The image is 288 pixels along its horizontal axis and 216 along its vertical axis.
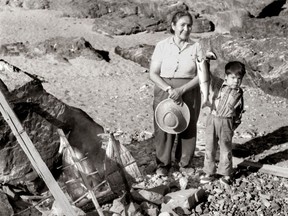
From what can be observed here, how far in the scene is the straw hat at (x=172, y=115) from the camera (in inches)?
203

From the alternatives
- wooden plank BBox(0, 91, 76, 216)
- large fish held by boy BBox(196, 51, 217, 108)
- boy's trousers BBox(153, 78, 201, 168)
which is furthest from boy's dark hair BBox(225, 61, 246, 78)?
wooden plank BBox(0, 91, 76, 216)

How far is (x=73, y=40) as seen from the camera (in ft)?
41.7

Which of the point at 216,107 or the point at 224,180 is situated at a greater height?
the point at 216,107

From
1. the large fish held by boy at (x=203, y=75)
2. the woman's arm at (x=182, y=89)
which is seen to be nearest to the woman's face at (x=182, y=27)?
the large fish held by boy at (x=203, y=75)

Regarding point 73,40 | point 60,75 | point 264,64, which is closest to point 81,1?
point 73,40

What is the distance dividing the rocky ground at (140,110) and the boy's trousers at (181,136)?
0.69 ft

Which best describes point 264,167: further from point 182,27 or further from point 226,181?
point 182,27

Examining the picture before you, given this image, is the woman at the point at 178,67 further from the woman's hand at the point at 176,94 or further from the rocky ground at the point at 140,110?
the rocky ground at the point at 140,110

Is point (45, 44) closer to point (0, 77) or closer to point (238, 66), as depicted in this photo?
point (0, 77)

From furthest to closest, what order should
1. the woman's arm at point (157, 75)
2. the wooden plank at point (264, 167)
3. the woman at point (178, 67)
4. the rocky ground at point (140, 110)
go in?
→ the wooden plank at point (264, 167)
the rocky ground at point (140, 110)
the woman's arm at point (157, 75)
the woman at point (178, 67)

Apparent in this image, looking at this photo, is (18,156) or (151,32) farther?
(151,32)

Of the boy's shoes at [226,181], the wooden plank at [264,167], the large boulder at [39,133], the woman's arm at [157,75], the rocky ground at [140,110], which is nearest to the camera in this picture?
the large boulder at [39,133]

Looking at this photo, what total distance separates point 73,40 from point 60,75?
2.20m

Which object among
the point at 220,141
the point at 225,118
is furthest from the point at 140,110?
the point at 225,118
